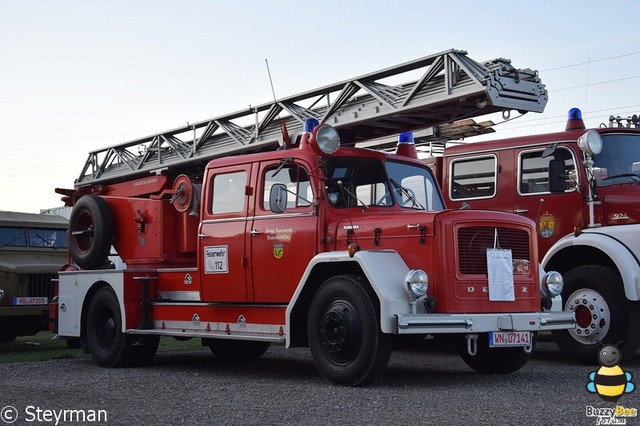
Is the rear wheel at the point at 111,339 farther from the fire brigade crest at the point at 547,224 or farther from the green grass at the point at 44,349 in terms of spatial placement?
the fire brigade crest at the point at 547,224

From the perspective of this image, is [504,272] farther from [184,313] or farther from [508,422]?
[184,313]

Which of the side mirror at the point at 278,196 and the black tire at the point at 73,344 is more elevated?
the side mirror at the point at 278,196

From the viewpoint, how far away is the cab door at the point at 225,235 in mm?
9125

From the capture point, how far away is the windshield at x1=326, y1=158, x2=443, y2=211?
869cm

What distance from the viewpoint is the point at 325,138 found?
8.45 m

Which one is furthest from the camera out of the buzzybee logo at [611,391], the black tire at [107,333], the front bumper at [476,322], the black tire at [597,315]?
the black tire at [107,333]

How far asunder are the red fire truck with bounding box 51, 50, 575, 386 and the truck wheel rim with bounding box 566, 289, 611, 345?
1108 mm

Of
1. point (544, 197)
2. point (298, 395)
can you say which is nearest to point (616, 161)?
point (544, 197)

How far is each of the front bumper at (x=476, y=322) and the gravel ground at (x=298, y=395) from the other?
527mm

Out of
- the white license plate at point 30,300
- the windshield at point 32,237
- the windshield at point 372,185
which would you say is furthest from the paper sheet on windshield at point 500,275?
the windshield at point 32,237

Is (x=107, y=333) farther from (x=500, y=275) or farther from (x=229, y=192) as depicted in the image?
(x=500, y=275)

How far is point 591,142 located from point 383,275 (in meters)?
3.57

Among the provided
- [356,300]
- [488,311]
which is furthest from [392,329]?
[488,311]

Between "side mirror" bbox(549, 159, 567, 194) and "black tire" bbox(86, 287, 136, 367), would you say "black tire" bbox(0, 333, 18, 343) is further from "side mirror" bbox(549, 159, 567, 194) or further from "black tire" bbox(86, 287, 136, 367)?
"side mirror" bbox(549, 159, 567, 194)
